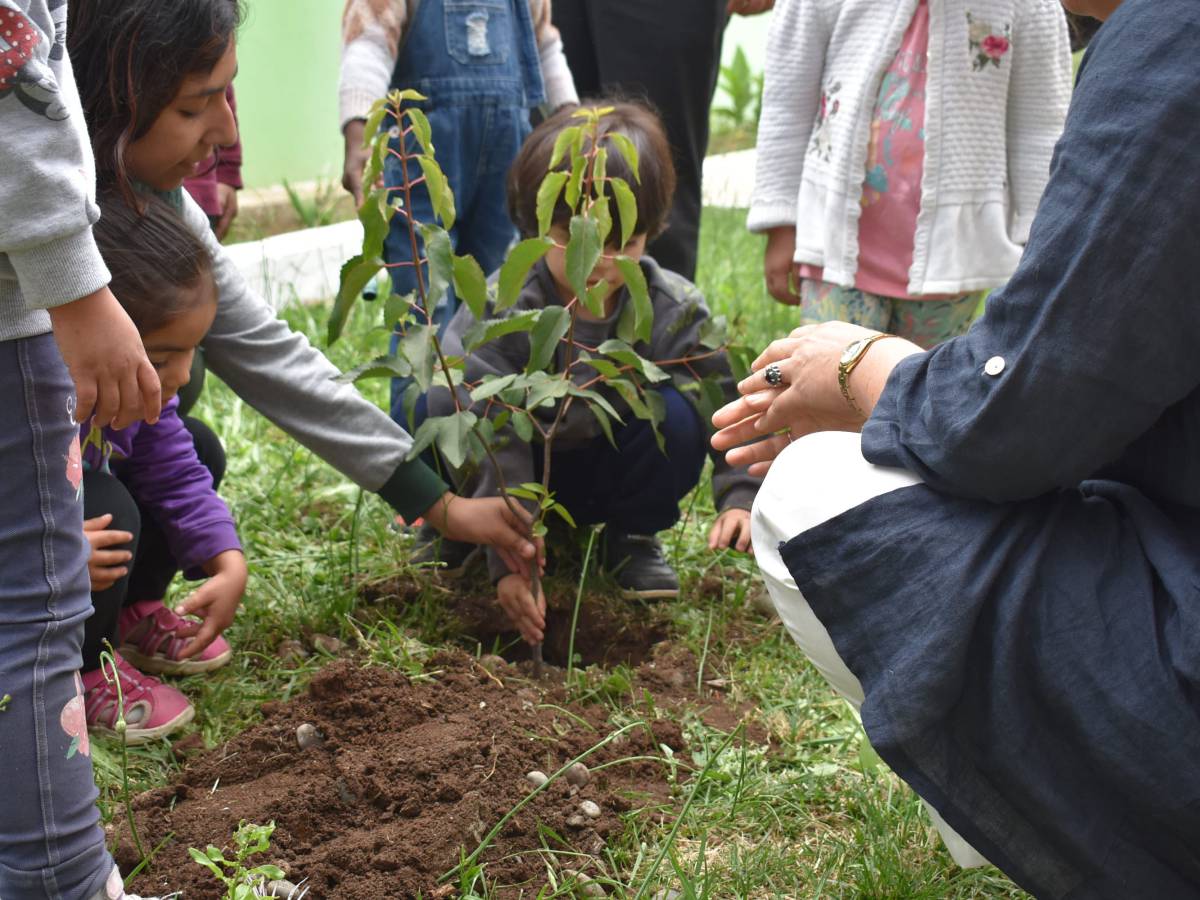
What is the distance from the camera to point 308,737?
76.7 inches

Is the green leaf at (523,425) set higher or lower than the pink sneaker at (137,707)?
higher

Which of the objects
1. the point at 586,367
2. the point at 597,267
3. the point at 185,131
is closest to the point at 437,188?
the point at 185,131

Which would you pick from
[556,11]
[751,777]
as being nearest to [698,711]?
[751,777]

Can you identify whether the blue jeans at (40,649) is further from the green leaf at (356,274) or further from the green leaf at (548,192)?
the green leaf at (548,192)

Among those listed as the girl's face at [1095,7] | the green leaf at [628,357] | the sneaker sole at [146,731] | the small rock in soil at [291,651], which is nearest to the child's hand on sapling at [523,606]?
the small rock in soil at [291,651]

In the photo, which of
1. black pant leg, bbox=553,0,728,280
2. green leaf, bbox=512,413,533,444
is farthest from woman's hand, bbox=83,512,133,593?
black pant leg, bbox=553,0,728,280

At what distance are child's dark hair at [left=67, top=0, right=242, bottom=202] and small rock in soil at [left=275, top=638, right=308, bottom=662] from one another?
0.84 m

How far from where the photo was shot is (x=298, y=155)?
18.1 ft

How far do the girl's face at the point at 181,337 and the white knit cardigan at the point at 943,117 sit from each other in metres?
1.41

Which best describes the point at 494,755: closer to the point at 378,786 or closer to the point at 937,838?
the point at 378,786

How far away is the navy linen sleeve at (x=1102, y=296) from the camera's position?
3.96ft

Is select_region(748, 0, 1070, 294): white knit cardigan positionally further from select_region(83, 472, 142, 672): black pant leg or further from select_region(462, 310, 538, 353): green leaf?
select_region(83, 472, 142, 672): black pant leg

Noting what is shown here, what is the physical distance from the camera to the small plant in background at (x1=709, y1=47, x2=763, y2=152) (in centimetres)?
931

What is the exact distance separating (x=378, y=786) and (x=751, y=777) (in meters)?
0.55
